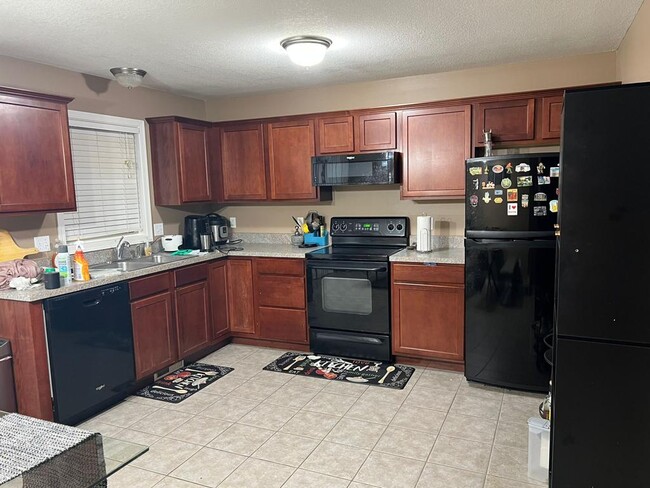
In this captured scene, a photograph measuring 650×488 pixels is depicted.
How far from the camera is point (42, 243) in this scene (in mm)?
3371

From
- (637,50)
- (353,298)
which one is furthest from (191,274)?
(637,50)

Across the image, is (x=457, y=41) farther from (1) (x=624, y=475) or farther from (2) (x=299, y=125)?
(1) (x=624, y=475)

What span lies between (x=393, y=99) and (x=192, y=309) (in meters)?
2.50

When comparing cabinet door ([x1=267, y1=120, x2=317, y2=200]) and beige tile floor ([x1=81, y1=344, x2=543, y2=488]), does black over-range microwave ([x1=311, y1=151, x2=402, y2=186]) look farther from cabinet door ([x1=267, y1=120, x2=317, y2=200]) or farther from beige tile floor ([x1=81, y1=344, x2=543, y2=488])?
beige tile floor ([x1=81, y1=344, x2=543, y2=488])

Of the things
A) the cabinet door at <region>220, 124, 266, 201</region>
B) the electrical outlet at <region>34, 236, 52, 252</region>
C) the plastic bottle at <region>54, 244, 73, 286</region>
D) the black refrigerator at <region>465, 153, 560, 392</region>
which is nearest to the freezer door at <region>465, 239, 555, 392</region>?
the black refrigerator at <region>465, 153, 560, 392</region>

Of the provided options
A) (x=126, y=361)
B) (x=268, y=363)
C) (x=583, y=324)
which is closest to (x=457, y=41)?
(x=583, y=324)

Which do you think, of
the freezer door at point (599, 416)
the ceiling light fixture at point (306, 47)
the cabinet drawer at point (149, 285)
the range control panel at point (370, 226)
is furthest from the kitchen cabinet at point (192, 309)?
the freezer door at point (599, 416)

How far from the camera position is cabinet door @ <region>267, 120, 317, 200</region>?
4340mm

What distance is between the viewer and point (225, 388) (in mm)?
3561

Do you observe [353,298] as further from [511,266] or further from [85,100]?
[85,100]

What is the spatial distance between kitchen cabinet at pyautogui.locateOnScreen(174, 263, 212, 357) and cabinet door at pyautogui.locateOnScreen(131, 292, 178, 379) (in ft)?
0.30

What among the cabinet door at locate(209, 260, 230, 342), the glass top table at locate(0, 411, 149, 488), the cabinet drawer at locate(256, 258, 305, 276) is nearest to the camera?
the glass top table at locate(0, 411, 149, 488)

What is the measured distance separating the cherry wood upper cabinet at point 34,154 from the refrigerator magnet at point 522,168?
9.74 ft

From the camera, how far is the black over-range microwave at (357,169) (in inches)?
156
